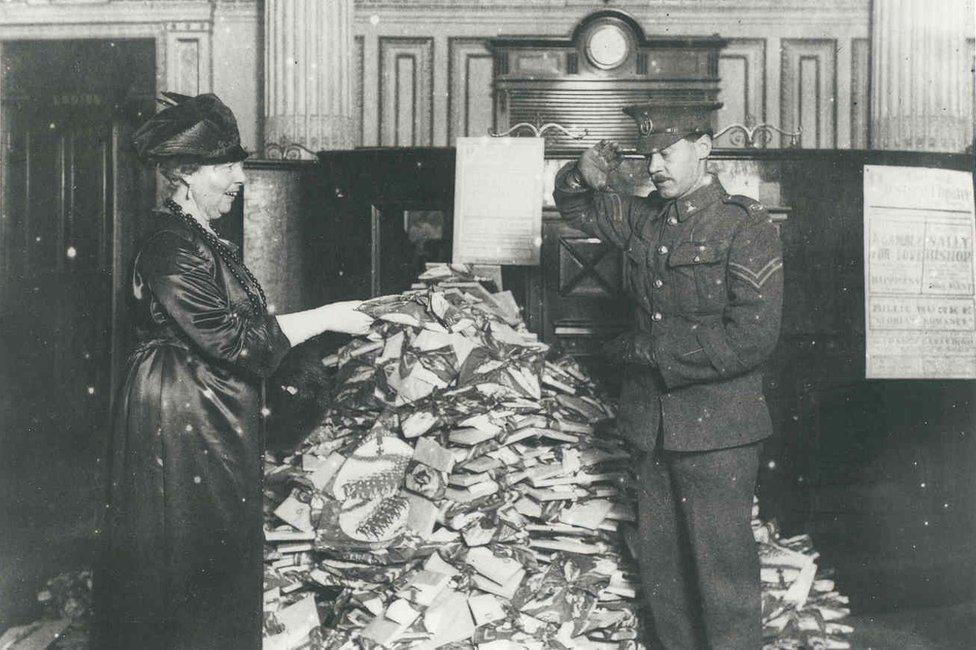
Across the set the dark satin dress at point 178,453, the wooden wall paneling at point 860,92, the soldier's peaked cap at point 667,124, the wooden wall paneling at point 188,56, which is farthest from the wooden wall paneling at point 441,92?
the dark satin dress at point 178,453

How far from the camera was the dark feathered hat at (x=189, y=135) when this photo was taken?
2248 mm

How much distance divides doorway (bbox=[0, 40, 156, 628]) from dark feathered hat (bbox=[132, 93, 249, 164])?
5052 millimetres

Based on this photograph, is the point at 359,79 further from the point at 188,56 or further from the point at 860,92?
the point at 860,92

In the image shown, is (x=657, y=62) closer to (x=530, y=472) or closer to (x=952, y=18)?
(x=952, y=18)

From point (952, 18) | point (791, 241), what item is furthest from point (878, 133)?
point (791, 241)

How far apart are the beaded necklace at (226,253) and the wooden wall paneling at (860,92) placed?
278 inches

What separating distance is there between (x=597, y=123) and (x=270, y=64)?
114 inches

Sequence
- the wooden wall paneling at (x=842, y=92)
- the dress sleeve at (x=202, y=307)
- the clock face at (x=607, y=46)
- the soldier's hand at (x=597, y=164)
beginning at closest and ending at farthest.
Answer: the dress sleeve at (x=202, y=307) → the soldier's hand at (x=597, y=164) → the clock face at (x=607, y=46) → the wooden wall paneling at (x=842, y=92)

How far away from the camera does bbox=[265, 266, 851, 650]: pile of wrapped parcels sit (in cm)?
311

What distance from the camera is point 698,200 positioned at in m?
2.78

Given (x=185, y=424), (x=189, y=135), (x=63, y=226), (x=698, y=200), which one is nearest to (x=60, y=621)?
(x=185, y=424)

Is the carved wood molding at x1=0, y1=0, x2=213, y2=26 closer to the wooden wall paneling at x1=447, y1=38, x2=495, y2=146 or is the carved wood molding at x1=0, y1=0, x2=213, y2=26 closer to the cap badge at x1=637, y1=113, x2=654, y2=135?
the wooden wall paneling at x1=447, y1=38, x2=495, y2=146

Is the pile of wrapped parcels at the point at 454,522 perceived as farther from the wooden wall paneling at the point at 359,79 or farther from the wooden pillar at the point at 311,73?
the wooden wall paneling at the point at 359,79

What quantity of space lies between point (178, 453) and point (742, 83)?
7136 millimetres
